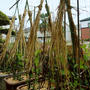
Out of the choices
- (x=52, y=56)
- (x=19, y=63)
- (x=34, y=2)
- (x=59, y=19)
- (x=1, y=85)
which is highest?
(x=34, y=2)

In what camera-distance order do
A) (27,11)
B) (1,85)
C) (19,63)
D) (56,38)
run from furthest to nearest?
1. (19,63)
2. (1,85)
3. (27,11)
4. (56,38)

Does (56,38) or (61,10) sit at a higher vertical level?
(61,10)

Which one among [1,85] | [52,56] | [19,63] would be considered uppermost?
[52,56]

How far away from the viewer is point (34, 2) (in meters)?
0.72

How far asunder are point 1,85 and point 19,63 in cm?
36

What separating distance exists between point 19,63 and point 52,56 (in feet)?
4.05

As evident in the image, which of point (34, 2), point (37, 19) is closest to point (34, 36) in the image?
point (37, 19)

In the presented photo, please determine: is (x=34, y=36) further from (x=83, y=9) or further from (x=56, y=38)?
(x=83, y=9)

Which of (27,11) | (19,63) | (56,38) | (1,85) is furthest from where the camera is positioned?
(19,63)

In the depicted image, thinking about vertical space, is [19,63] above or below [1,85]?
above

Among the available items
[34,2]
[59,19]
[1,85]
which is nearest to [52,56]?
[59,19]

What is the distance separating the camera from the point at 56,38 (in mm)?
458

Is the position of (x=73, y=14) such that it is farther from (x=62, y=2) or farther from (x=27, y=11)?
(x=27, y=11)

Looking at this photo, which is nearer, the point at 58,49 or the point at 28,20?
the point at 58,49
